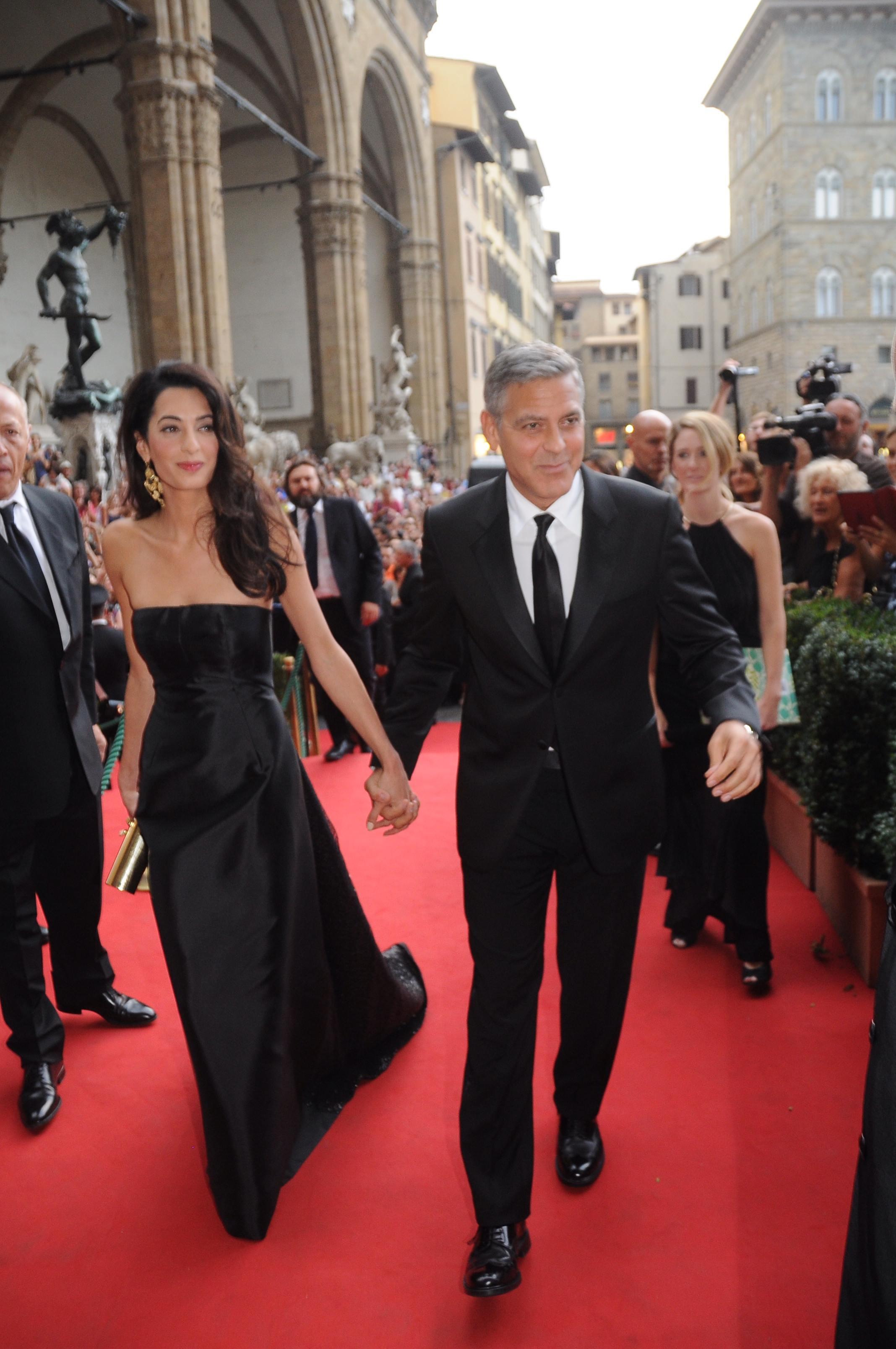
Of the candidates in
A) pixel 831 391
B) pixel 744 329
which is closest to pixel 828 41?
pixel 744 329

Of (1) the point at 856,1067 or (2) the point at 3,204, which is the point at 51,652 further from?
(2) the point at 3,204

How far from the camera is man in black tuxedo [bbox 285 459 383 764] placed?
7.12 metres

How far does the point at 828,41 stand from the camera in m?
45.4

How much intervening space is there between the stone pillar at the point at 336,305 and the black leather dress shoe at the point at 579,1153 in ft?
72.9

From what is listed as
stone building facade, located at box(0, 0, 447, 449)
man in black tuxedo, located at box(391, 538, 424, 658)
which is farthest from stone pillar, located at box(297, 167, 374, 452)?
man in black tuxedo, located at box(391, 538, 424, 658)

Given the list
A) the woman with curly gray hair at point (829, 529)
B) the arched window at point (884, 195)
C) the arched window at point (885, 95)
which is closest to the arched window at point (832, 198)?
the arched window at point (884, 195)

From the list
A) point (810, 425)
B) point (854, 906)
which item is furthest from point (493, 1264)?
point (810, 425)

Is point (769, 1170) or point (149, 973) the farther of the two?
point (149, 973)

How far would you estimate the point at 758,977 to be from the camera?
12.1 ft

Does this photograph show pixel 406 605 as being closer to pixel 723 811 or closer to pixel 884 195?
pixel 723 811

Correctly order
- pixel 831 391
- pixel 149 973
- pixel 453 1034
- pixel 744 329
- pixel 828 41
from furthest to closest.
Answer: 1. pixel 744 329
2. pixel 828 41
3. pixel 831 391
4. pixel 149 973
5. pixel 453 1034

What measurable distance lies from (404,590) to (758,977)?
6330 millimetres

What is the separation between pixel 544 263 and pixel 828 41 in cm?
2417

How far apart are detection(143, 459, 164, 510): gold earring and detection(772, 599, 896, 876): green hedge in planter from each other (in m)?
2.37
